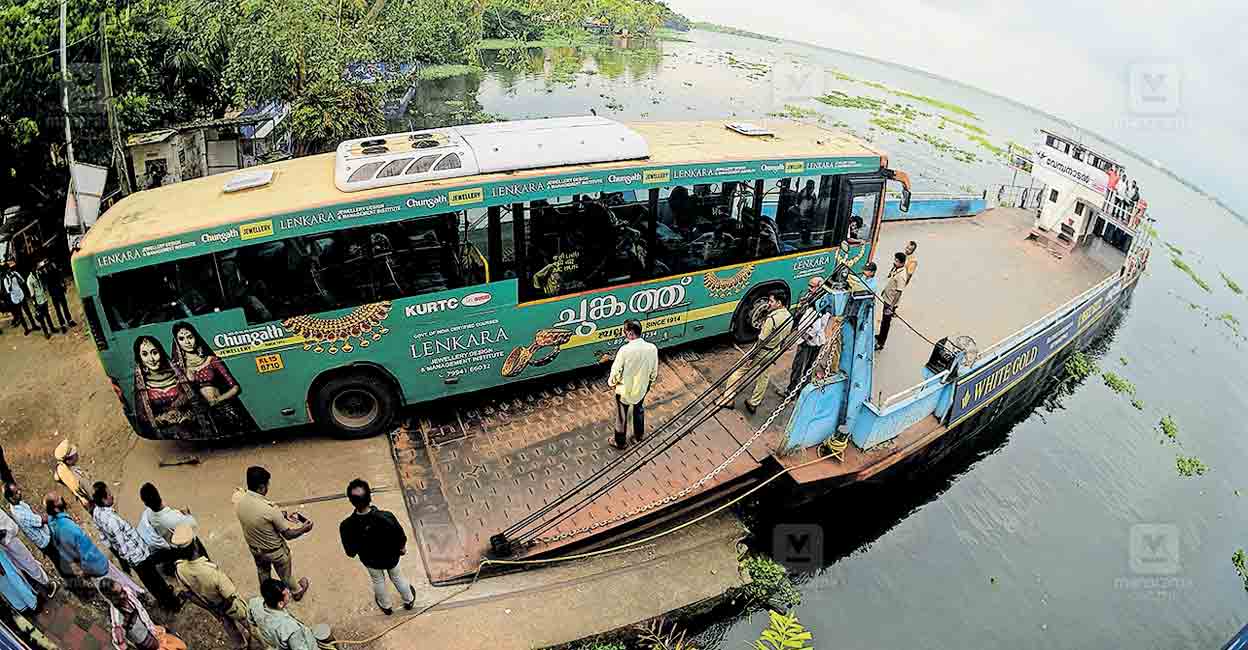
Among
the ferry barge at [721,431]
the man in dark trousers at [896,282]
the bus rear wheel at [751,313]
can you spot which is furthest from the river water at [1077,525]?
the bus rear wheel at [751,313]

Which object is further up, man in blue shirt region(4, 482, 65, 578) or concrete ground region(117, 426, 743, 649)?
man in blue shirt region(4, 482, 65, 578)

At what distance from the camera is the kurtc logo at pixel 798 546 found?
306 inches

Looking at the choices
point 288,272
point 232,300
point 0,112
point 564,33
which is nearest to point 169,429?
point 232,300

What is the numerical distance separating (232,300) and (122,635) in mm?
3170

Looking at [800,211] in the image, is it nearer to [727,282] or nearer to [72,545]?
[727,282]

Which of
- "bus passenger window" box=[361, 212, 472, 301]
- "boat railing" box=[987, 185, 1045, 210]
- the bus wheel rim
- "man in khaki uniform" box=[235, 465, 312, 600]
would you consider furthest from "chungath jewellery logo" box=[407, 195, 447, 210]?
"boat railing" box=[987, 185, 1045, 210]

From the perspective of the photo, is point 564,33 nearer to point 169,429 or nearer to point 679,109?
point 679,109

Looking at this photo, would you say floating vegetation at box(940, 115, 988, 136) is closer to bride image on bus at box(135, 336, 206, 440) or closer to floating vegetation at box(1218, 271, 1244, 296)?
floating vegetation at box(1218, 271, 1244, 296)

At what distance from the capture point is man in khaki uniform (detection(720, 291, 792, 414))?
8.02m

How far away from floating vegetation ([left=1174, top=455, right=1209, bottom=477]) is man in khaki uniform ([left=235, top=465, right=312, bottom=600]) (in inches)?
489

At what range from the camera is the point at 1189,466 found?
10844mm

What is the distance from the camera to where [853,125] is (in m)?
34.5

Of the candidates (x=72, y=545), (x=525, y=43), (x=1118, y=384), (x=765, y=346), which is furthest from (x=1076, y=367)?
(x=525, y=43)

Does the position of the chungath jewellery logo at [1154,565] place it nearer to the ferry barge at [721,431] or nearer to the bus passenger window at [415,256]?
the ferry barge at [721,431]
